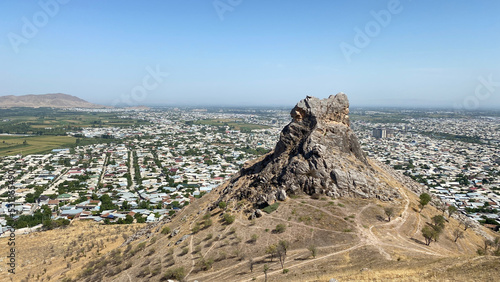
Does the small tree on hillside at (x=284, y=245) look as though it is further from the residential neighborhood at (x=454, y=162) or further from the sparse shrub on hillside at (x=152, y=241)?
the residential neighborhood at (x=454, y=162)

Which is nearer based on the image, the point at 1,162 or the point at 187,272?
the point at 187,272

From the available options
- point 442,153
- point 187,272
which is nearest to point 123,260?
point 187,272

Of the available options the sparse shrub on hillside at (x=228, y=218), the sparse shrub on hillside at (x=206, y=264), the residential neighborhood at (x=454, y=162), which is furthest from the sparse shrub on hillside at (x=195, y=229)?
the residential neighborhood at (x=454, y=162)

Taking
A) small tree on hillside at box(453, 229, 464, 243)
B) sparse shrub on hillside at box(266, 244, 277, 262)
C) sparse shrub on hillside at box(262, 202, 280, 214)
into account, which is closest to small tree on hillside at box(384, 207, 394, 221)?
small tree on hillside at box(453, 229, 464, 243)

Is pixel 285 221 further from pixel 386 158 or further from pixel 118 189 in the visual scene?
pixel 386 158

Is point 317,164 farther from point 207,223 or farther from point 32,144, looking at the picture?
point 32,144

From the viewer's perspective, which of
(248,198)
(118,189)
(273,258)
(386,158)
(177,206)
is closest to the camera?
(273,258)

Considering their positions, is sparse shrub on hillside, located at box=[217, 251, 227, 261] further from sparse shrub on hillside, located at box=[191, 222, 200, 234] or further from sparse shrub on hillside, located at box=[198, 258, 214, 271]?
sparse shrub on hillside, located at box=[191, 222, 200, 234]

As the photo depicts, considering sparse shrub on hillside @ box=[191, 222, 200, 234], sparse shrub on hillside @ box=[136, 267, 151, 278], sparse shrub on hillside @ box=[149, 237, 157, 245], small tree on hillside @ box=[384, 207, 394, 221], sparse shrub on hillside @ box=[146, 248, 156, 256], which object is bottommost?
sparse shrub on hillside @ box=[149, 237, 157, 245]
